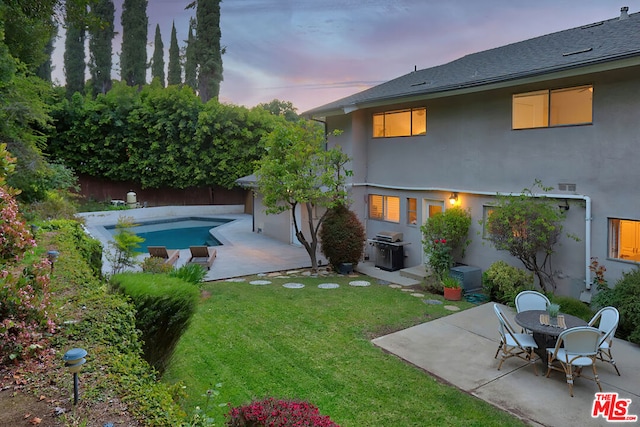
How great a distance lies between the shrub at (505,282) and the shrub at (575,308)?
115 centimetres

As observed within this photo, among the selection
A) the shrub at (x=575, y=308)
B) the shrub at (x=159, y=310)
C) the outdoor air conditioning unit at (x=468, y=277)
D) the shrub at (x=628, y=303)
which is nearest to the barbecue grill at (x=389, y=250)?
the outdoor air conditioning unit at (x=468, y=277)

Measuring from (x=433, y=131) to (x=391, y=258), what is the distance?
4.41 metres

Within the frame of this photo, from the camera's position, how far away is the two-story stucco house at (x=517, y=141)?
8.91 meters

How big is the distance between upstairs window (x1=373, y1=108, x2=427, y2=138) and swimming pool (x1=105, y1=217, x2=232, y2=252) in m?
10.2

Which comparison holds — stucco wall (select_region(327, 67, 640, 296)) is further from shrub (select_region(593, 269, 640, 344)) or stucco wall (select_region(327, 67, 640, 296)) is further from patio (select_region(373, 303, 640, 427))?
patio (select_region(373, 303, 640, 427))

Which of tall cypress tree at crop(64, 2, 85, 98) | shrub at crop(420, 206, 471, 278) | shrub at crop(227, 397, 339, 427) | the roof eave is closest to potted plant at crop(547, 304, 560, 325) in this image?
shrub at crop(420, 206, 471, 278)

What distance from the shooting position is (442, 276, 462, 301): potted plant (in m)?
10.6

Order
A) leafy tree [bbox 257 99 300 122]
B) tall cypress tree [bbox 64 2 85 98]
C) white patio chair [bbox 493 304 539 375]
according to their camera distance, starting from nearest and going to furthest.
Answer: white patio chair [bbox 493 304 539 375] → tall cypress tree [bbox 64 2 85 98] → leafy tree [bbox 257 99 300 122]

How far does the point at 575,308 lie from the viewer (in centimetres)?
882

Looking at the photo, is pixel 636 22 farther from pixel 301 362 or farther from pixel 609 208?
pixel 301 362

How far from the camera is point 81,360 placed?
2.82 m

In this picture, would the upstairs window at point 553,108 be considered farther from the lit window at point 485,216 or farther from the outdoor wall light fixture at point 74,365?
Answer: the outdoor wall light fixture at point 74,365

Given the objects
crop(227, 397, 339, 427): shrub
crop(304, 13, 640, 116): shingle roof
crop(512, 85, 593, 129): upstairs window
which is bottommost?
crop(227, 397, 339, 427): shrub

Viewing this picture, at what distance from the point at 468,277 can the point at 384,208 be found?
469 cm
